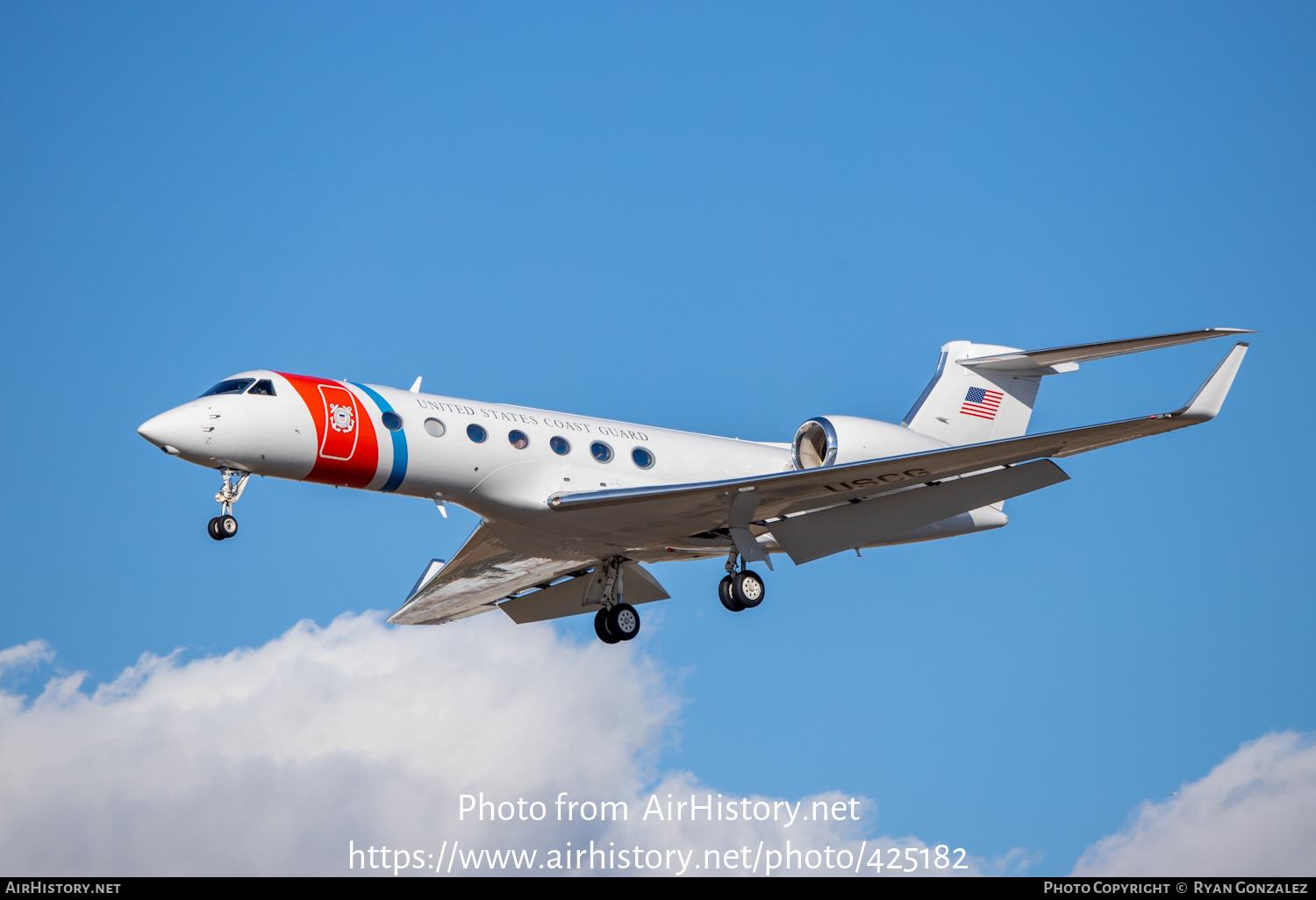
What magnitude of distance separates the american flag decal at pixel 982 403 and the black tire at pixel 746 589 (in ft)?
16.6

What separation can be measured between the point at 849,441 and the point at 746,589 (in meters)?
2.64

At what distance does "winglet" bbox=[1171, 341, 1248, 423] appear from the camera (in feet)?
52.8

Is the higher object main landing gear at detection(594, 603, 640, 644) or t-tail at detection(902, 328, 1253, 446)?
t-tail at detection(902, 328, 1253, 446)

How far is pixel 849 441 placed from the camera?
19.6m

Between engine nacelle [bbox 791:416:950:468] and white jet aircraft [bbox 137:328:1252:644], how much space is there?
1.2 inches

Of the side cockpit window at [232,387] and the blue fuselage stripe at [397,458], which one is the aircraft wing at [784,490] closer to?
the blue fuselage stripe at [397,458]

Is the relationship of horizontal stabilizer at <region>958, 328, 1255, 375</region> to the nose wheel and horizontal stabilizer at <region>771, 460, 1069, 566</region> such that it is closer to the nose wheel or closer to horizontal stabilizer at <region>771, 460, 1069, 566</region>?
horizontal stabilizer at <region>771, 460, 1069, 566</region>

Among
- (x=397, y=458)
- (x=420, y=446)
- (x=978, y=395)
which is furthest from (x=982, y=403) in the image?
(x=397, y=458)

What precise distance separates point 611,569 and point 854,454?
14.4ft

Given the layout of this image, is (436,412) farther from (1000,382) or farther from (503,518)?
(1000,382)

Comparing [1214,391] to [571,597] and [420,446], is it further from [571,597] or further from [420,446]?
[571,597]

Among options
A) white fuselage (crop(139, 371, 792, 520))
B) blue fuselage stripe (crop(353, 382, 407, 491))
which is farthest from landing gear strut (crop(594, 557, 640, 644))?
blue fuselage stripe (crop(353, 382, 407, 491))

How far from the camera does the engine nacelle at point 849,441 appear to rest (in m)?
19.6

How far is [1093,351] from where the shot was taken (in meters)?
19.3
